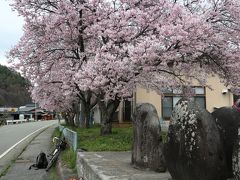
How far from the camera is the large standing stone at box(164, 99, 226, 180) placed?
5078 mm

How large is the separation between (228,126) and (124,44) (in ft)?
32.5

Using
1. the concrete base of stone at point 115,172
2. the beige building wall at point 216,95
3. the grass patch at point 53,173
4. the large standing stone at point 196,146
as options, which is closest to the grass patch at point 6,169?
the grass patch at point 53,173

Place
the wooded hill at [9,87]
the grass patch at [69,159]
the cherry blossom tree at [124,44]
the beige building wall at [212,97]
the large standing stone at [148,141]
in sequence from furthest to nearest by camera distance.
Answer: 1. the wooded hill at [9,87]
2. the beige building wall at [212,97]
3. the cherry blossom tree at [124,44]
4. the grass patch at [69,159]
5. the large standing stone at [148,141]

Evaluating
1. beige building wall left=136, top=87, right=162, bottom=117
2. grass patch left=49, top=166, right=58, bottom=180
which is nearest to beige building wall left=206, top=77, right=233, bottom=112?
beige building wall left=136, top=87, right=162, bottom=117

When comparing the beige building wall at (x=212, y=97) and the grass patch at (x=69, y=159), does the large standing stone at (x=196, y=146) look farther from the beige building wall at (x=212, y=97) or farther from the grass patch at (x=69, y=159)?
the beige building wall at (x=212, y=97)

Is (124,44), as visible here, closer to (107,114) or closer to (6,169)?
(107,114)

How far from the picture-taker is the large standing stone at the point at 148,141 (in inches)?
299

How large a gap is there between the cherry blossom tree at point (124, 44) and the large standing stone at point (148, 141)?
5721 millimetres

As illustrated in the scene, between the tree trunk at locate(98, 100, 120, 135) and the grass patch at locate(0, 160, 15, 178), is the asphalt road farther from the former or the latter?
the tree trunk at locate(98, 100, 120, 135)

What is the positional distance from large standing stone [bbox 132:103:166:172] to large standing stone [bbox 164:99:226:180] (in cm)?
214

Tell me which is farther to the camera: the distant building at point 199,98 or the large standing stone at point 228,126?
the distant building at point 199,98

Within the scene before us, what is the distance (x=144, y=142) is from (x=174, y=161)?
2279 mm

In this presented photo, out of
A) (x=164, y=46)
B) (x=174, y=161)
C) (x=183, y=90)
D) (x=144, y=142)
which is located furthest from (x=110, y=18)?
(x=174, y=161)

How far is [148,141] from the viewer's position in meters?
7.70
